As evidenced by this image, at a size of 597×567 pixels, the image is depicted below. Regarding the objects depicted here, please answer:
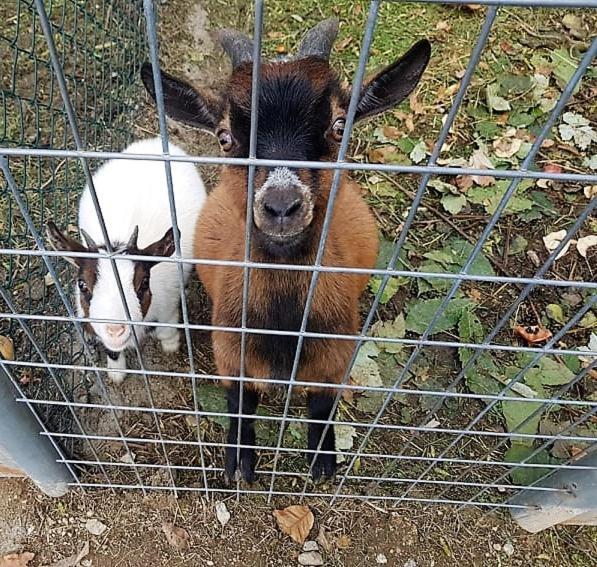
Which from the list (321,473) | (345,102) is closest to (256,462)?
(321,473)

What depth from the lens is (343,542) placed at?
2.60m

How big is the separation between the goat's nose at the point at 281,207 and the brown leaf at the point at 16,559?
1.82 meters

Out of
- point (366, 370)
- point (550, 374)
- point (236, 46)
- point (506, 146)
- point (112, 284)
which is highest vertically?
point (236, 46)

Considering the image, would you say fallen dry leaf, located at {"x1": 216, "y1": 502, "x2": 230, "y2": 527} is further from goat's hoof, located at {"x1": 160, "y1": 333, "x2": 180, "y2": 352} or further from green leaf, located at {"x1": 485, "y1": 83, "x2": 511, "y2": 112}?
green leaf, located at {"x1": 485, "y1": 83, "x2": 511, "y2": 112}

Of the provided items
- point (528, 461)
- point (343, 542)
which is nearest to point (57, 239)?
point (343, 542)

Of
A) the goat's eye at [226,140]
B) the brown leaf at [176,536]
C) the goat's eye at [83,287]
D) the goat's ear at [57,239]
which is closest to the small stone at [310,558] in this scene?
the brown leaf at [176,536]

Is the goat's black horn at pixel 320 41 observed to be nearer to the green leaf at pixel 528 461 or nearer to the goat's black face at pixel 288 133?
the goat's black face at pixel 288 133

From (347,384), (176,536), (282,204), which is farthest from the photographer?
(176,536)

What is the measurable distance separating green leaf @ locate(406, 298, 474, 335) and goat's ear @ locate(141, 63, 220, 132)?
162 cm

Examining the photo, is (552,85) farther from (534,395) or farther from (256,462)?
(256,462)

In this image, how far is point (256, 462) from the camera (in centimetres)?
275

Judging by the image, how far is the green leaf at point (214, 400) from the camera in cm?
284

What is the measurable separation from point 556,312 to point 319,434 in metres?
1.45

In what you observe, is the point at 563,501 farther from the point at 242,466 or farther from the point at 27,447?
the point at 27,447
